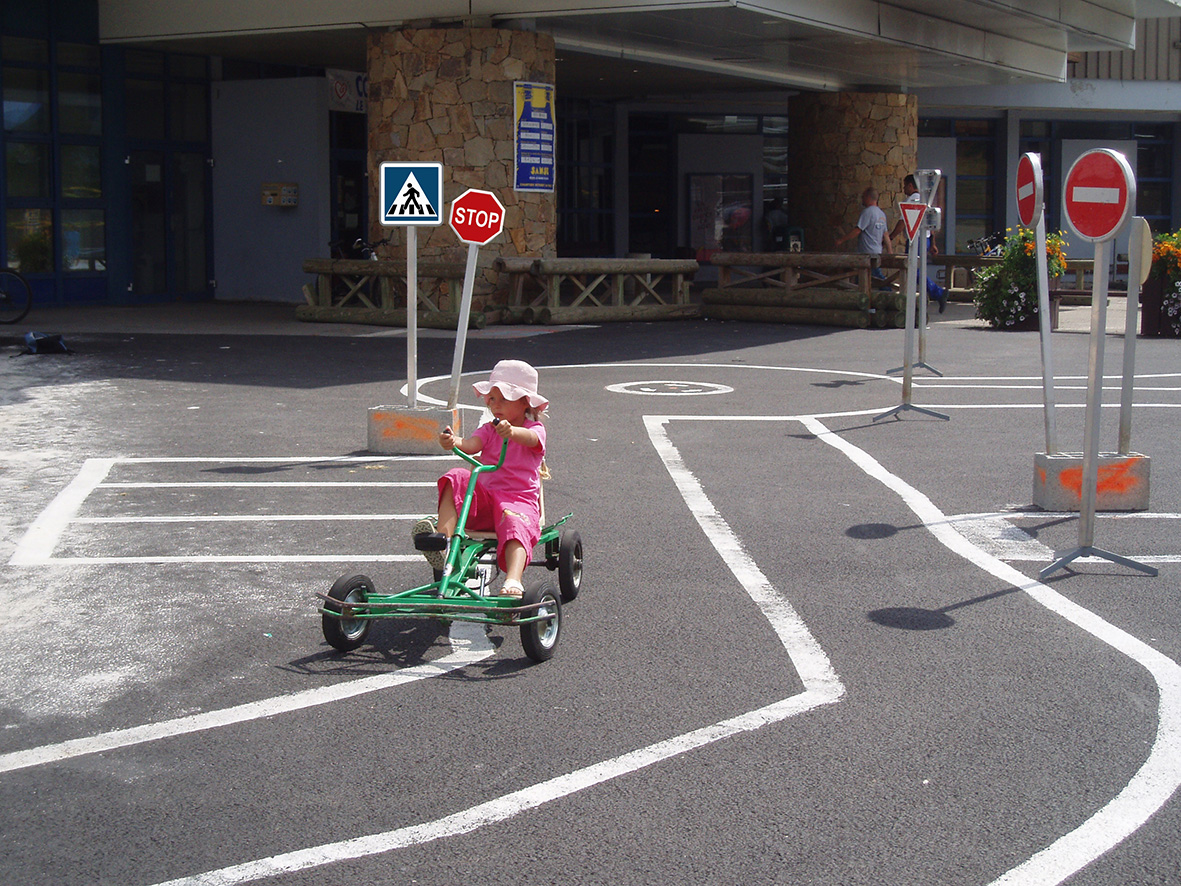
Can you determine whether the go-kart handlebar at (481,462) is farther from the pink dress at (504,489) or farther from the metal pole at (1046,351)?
the metal pole at (1046,351)

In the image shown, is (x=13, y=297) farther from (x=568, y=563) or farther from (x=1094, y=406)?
(x=1094, y=406)

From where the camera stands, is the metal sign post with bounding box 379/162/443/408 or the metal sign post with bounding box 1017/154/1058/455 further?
the metal sign post with bounding box 379/162/443/408

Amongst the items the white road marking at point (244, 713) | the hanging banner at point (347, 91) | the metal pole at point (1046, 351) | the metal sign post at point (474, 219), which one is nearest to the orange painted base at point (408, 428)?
the metal sign post at point (474, 219)

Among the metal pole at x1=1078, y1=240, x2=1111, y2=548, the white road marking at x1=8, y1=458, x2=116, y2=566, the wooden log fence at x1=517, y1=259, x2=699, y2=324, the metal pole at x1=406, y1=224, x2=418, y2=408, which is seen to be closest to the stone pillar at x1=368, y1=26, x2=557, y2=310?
the wooden log fence at x1=517, y1=259, x2=699, y2=324

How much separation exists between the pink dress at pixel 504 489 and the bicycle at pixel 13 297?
15070 millimetres

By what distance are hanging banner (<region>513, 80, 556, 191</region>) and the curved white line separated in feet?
43.6

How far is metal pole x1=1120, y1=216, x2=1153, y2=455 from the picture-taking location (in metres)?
7.17

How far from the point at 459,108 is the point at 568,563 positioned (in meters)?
14.4

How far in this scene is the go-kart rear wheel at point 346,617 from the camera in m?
5.07

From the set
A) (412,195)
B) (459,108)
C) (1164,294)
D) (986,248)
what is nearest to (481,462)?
(412,195)

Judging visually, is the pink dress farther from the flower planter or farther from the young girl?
the flower planter

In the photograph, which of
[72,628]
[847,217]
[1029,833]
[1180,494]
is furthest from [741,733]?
[847,217]

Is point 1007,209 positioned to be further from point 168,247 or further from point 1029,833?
point 1029,833

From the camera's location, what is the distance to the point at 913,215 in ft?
41.0
